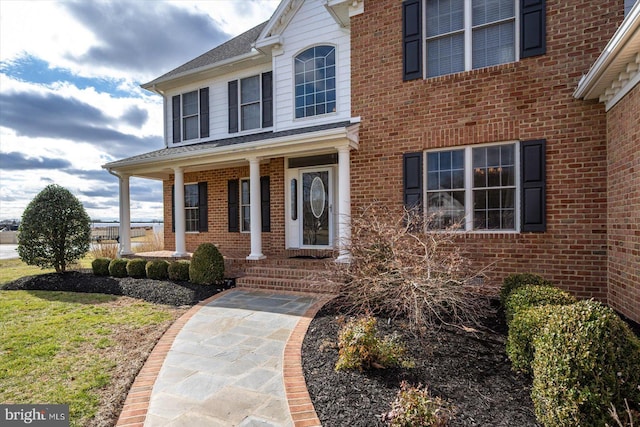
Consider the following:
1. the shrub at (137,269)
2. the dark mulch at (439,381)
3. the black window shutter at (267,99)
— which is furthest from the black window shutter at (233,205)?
the dark mulch at (439,381)

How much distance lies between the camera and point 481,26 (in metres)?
6.84

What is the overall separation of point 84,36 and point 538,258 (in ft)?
35.2

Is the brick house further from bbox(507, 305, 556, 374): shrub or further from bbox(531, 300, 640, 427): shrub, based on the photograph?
bbox(531, 300, 640, 427): shrub

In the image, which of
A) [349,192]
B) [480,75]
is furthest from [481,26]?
[349,192]

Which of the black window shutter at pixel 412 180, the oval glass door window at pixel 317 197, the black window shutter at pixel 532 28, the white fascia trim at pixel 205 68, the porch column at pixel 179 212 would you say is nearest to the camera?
the black window shutter at pixel 532 28

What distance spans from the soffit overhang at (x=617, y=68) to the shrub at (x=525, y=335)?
3222mm

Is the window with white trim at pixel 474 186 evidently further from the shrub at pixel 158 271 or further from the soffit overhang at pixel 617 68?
the shrub at pixel 158 271

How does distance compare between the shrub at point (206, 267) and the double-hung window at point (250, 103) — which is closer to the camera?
the shrub at point (206, 267)

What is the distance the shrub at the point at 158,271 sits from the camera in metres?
8.82

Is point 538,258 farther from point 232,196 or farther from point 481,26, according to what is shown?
point 232,196

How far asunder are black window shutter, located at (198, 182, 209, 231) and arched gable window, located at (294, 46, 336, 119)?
15.0ft

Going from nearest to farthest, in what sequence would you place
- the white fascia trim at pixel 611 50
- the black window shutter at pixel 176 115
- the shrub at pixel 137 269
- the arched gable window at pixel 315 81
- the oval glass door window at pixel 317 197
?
the white fascia trim at pixel 611 50 → the arched gable window at pixel 315 81 → the shrub at pixel 137 269 → the oval glass door window at pixel 317 197 → the black window shutter at pixel 176 115

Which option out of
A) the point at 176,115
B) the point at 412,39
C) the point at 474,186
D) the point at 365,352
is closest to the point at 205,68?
the point at 176,115

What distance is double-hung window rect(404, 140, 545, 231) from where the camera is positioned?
647cm
